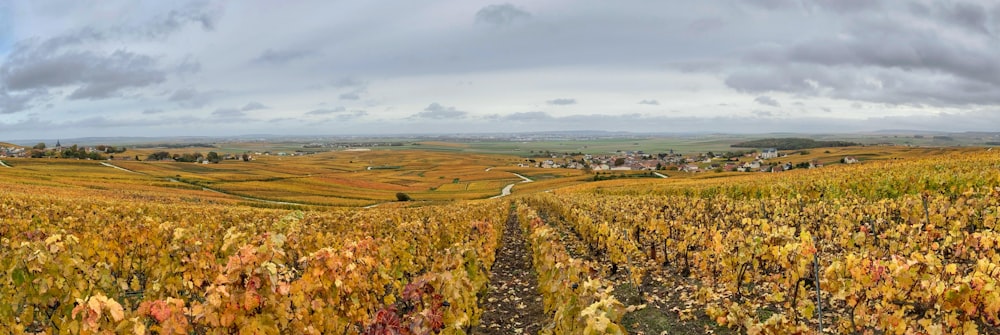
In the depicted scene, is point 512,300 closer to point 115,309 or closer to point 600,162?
point 115,309

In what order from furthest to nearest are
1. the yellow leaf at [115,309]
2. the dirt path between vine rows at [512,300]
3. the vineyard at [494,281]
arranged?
the dirt path between vine rows at [512,300] → the vineyard at [494,281] → the yellow leaf at [115,309]

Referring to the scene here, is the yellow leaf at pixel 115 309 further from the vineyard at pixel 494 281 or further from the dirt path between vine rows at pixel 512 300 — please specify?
the dirt path between vine rows at pixel 512 300

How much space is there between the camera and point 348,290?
23.0 ft

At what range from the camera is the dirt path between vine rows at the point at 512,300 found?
951 centimetres

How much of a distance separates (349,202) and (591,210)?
44028 mm

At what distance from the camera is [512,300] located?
1132cm

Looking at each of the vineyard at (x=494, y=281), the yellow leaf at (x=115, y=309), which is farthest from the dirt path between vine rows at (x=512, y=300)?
the yellow leaf at (x=115, y=309)

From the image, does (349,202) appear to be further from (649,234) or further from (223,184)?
(649,234)

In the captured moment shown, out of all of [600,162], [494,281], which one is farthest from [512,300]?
[600,162]

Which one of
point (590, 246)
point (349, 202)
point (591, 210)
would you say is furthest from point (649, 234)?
point (349, 202)

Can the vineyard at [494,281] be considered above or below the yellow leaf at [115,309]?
below

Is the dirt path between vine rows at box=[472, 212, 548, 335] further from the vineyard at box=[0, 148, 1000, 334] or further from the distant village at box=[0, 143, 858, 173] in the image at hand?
the distant village at box=[0, 143, 858, 173]

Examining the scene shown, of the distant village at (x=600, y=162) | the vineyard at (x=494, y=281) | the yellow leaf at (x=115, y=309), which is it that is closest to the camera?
the yellow leaf at (x=115, y=309)

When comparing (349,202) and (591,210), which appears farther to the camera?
(349,202)
